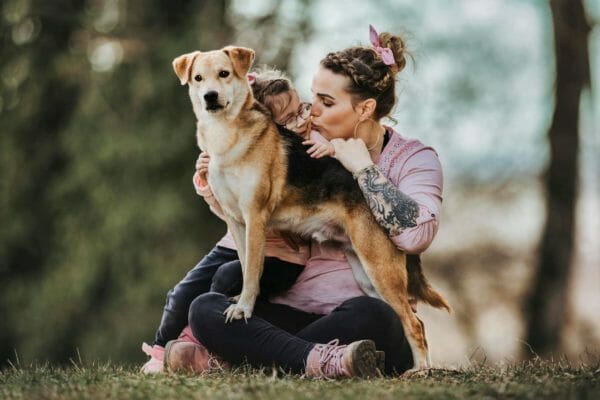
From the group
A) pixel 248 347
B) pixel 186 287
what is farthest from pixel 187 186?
pixel 248 347

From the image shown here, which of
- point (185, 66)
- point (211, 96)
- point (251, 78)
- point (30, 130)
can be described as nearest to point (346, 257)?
point (211, 96)

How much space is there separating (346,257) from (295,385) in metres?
1.25

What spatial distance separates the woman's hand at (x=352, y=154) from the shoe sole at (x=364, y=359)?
100cm

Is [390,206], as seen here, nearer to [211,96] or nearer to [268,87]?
[211,96]

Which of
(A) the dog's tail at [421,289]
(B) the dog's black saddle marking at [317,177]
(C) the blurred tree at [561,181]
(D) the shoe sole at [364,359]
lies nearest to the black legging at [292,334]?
(D) the shoe sole at [364,359]

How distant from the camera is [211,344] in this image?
4.64 metres

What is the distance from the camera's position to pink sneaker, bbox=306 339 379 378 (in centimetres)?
416

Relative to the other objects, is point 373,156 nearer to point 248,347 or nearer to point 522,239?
point 248,347

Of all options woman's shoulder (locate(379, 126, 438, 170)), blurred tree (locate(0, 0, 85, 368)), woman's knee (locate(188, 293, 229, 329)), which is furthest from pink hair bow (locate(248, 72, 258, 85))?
blurred tree (locate(0, 0, 85, 368))

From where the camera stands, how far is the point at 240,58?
4.99 metres

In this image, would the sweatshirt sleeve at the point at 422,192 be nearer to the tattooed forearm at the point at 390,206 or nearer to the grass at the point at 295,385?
the tattooed forearm at the point at 390,206

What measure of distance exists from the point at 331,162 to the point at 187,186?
6.01m

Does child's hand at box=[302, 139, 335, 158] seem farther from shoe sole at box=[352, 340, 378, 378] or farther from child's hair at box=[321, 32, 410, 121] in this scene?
shoe sole at box=[352, 340, 378, 378]

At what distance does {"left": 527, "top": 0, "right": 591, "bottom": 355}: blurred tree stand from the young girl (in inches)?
260
